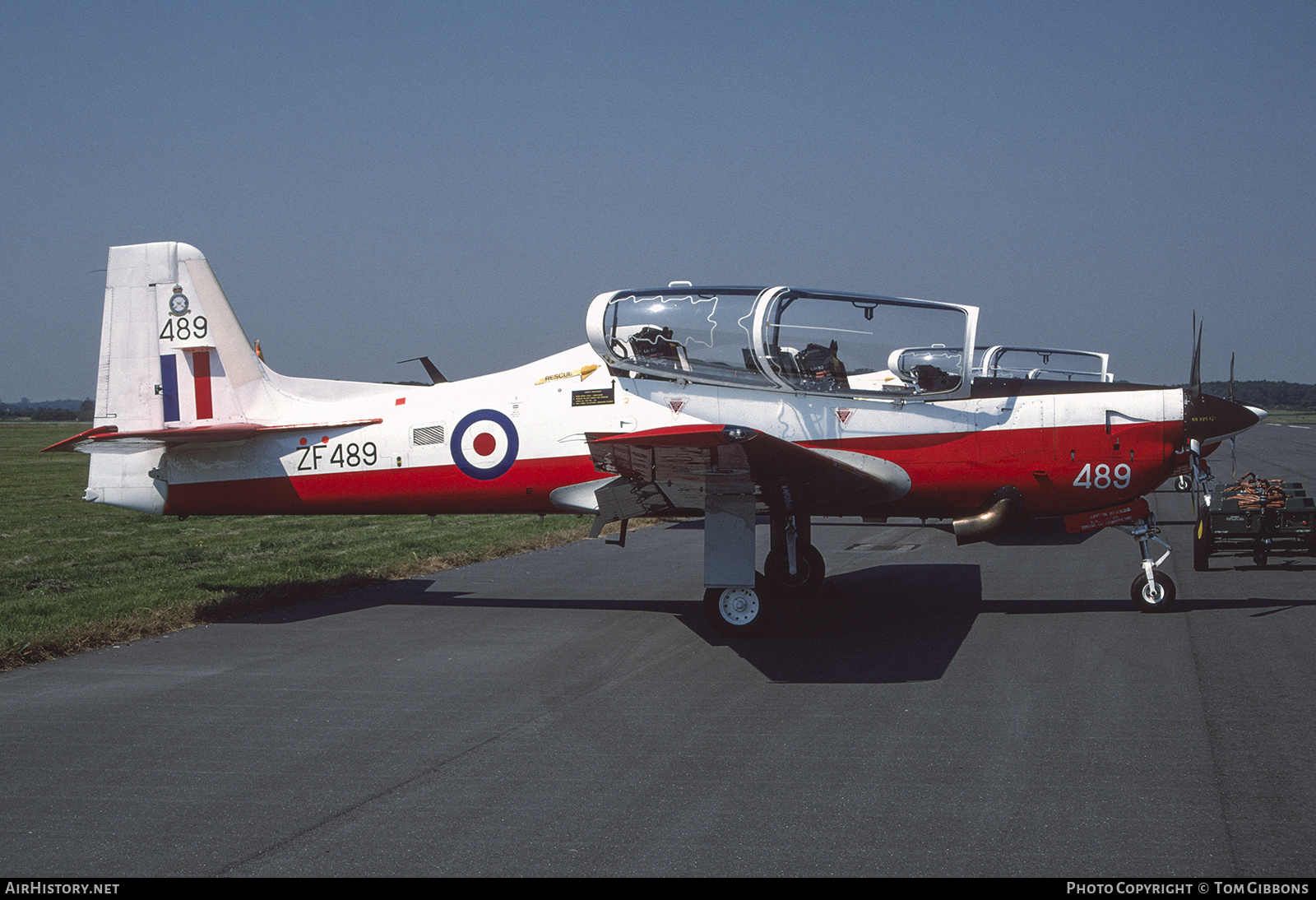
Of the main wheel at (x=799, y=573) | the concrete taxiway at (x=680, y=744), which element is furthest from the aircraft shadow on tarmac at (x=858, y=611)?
the main wheel at (x=799, y=573)

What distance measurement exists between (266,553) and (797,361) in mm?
9263

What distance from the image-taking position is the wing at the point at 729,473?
22.0 feet

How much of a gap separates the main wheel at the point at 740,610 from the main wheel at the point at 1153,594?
3285 mm

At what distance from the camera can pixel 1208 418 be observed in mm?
8305

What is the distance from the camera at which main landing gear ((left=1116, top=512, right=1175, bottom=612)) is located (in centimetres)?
851

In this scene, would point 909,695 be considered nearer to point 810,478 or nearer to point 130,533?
point 810,478

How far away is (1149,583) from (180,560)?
11794 millimetres

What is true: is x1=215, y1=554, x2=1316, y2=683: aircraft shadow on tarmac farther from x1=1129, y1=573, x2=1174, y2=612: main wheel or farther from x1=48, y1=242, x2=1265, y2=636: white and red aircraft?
x1=48, y1=242, x2=1265, y2=636: white and red aircraft

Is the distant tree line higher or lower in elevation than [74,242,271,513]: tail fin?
lower

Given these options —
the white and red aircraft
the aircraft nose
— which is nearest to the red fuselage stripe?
the white and red aircraft

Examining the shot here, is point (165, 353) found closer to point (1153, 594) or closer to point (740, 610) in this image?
point (740, 610)

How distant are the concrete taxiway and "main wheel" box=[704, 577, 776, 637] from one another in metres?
0.27

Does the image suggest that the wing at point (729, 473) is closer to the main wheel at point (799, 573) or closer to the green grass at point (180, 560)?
the main wheel at point (799, 573)

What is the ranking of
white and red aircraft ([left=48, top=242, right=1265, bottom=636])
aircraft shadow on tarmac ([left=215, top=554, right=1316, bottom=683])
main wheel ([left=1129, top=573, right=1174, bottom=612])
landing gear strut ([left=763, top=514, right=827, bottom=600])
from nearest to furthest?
aircraft shadow on tarmac ([left=215, top=554, right=1316, bottom=683])
white and red aircraft ([left=48, top=242, right=1265, bottom=636])
main wheel ([left=1129, top=573, right=1174, bottom=612])
landing gear strut ([left=763, top=514, right=827, bottom=600])
